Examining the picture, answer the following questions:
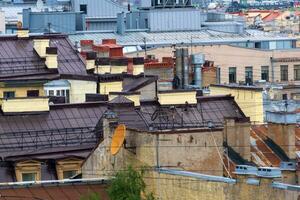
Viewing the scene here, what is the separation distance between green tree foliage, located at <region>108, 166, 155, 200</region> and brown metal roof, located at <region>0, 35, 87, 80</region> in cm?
2067

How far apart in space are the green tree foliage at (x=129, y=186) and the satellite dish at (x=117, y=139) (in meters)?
1.17

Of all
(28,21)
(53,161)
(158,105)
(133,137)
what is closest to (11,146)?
(53,161)

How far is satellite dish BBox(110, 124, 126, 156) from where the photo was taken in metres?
42.5

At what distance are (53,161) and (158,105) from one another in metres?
5.60

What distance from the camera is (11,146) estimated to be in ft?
167

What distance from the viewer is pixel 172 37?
358 ft

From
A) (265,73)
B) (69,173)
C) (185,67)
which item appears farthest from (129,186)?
(265,73)

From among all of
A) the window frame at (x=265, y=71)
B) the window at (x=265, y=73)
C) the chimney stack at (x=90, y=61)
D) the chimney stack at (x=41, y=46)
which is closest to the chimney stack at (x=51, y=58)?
the chimney stack at (x=41, y=46)

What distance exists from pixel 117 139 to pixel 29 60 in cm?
2085

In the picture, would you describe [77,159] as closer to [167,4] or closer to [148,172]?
[148,172]

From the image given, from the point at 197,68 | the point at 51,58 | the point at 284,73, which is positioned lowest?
the point at 284,73

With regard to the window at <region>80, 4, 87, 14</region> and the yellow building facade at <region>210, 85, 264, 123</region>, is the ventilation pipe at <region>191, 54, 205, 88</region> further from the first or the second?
the window at <region>80, 4, 87, 14</region>

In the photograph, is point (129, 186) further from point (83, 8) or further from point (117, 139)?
point (83, 8)

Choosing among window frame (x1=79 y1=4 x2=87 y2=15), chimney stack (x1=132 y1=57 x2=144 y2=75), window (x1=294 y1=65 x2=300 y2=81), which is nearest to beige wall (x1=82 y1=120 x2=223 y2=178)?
chimney stack (x1=132 y1=57 x2=144 y2=75)
